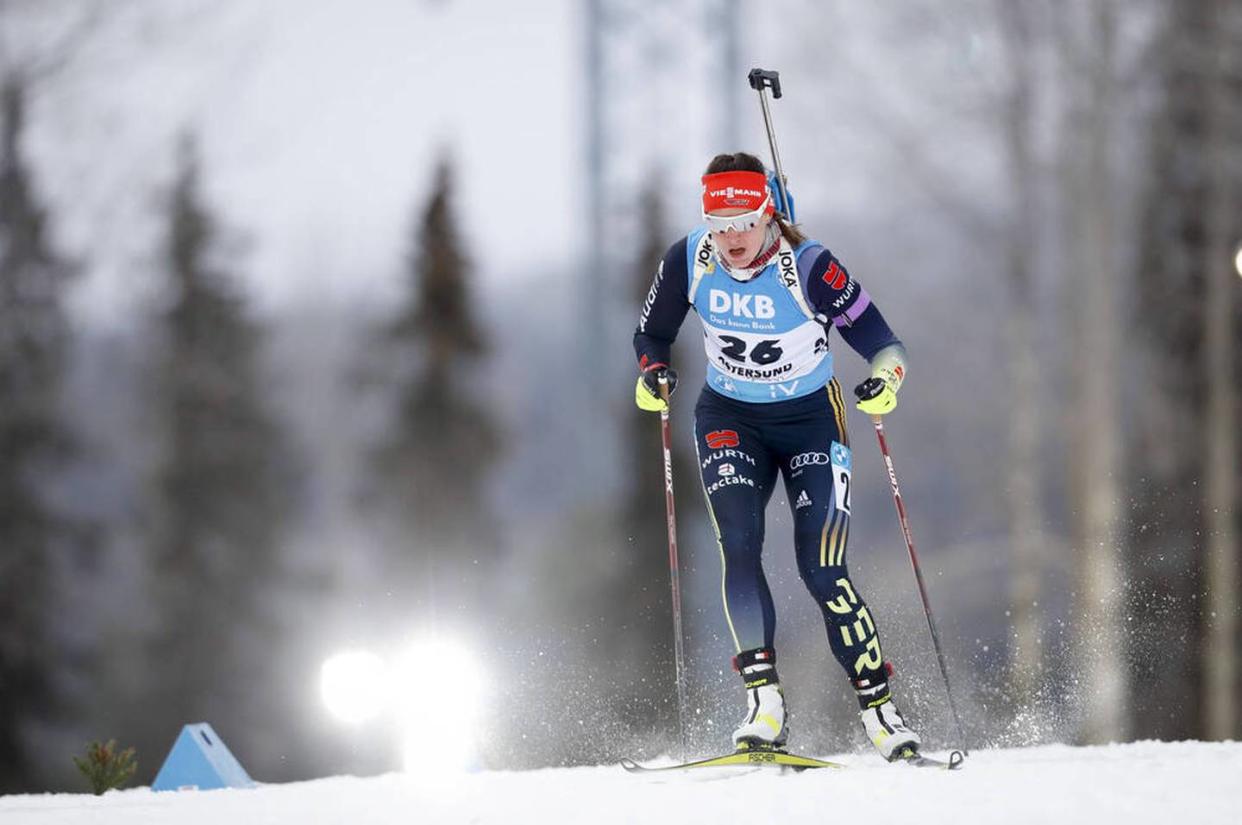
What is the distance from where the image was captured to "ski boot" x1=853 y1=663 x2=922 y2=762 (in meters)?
4.97

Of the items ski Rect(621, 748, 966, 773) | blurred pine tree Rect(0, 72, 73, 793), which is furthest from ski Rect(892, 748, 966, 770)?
blurred pine tree Rect(0, 72, 73, 793)

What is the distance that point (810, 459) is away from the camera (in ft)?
16.9

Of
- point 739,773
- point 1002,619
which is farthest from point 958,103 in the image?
point 739,773

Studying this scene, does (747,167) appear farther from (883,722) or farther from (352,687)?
(352,687)

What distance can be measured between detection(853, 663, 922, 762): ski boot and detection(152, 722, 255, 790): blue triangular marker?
260 cm

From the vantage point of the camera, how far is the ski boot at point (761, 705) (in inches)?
190

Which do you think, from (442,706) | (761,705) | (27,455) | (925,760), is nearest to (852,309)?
(761,705)

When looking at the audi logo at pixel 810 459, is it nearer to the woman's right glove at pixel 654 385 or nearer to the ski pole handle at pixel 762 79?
the woman's right glove at pixel 654 385

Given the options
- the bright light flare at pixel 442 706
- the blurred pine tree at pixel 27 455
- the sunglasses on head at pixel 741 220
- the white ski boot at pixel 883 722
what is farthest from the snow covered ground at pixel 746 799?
the blurred pine tree at pixel 27 455

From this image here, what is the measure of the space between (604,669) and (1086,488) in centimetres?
609

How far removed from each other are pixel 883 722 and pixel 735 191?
6.59 ft

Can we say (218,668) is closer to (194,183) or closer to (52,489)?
(52,489)

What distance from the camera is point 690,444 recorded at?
2142 centimetres

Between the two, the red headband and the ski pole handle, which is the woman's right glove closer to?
the red headband
